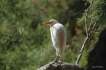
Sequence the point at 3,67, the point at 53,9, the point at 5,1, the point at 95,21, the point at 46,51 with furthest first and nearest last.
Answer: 1. the point at 53,9
2. the point at 5,1
3. the point at 46,51
4. the point at 3,67
5. the point at 95,21

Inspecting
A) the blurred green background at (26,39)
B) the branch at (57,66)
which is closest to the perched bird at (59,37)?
the branch at (57,66)

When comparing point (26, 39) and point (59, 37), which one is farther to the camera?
point (26, 39)

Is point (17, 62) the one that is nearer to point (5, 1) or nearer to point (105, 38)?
point (5, 1)

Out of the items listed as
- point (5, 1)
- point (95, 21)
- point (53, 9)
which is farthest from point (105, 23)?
point (53, 9)

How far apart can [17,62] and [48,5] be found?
210 inches

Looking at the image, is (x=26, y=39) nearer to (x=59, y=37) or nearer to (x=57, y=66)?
(x=59, y=37)

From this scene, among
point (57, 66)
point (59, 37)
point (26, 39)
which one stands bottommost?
point (57, 66)

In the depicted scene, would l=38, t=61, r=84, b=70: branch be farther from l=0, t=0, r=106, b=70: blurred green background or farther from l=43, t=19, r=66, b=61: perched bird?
l=0, t=0, r=106, b=70: blurred green background

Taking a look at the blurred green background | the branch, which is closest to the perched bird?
the branch

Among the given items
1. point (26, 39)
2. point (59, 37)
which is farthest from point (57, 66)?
point (26, 39)

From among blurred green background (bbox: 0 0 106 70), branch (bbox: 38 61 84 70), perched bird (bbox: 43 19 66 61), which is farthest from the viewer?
blurred green background (bbox: 0 0 106 70)

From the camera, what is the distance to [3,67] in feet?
21.9

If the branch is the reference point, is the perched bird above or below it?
above

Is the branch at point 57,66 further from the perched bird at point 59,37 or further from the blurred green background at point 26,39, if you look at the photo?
the blurred green background at point 26,39
